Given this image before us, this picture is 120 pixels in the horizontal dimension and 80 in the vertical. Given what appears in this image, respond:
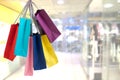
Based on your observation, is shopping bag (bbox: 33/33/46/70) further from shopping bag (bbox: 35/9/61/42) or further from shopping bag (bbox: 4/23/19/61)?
shopping bag (bbox: 4/23/19/61)

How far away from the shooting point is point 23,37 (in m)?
1.40

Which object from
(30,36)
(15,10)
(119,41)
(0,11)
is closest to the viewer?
(30,36)

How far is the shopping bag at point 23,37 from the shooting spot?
1.39 metres

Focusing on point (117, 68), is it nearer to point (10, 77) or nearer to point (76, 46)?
point (10, 77)

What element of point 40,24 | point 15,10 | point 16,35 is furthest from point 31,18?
point 15,10

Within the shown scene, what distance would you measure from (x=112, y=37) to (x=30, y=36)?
282 centimetres

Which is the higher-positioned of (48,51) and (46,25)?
(46,25)

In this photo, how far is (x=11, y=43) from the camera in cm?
150

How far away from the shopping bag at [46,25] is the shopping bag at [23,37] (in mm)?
86

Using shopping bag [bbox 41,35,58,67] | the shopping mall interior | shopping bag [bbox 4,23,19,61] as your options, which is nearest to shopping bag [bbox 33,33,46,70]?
shopping bag [bbox 41,35,58,67]

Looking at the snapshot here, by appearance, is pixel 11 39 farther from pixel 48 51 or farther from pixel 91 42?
pixel 91 42

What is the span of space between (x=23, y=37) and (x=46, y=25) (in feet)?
0.64

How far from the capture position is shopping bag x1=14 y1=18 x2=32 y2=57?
4.55 ft

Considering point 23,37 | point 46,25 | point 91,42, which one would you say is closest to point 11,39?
point 23,37
